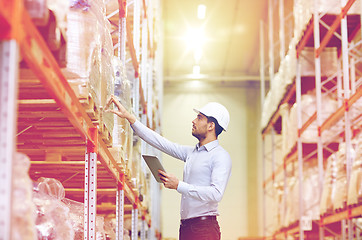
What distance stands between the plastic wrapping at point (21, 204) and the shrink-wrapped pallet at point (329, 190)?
7361 mm

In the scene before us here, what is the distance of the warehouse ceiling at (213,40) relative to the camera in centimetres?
1795

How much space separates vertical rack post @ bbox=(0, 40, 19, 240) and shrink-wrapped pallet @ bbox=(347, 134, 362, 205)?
20.2 ft

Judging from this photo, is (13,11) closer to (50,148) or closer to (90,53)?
(90,53)

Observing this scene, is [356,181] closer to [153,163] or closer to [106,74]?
[153,163]

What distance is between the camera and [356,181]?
25.4 feet

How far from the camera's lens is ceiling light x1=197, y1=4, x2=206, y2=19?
17.2 m

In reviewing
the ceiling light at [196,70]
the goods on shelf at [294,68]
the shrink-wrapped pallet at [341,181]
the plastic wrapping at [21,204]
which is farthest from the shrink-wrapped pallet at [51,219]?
→ the ceiling light at [196,70]

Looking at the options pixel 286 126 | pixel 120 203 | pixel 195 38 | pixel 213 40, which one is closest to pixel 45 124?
pixel 120 203

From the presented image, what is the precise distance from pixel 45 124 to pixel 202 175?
6.61 ft

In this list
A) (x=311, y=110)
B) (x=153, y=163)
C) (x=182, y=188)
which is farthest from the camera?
(x=311, y=110)

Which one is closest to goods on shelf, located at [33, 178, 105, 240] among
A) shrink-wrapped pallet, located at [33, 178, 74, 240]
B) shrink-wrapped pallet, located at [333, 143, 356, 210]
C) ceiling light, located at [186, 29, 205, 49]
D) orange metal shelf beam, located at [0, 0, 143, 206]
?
shrink-wrapped pallet, located at [33, 178, 74, 240]

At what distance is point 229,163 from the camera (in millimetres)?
5551

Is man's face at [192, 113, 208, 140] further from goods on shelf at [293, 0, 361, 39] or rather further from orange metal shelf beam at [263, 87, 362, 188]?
goods on shelf at [293, 0, 361, 39]

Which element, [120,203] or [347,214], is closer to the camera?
[120,203]
